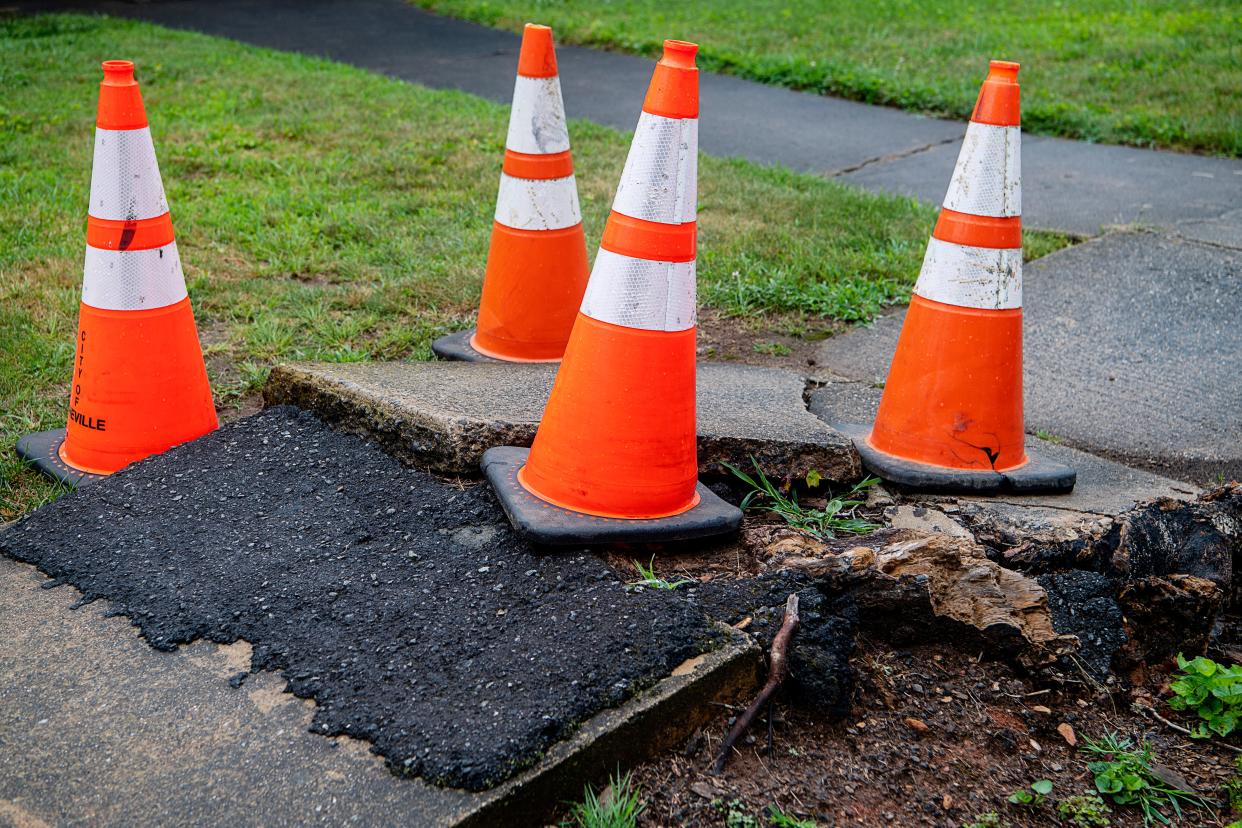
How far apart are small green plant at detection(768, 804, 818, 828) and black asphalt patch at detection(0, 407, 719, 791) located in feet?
0.99

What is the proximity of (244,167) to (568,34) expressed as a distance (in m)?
5.14

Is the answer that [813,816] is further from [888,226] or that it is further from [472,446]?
[888,226]

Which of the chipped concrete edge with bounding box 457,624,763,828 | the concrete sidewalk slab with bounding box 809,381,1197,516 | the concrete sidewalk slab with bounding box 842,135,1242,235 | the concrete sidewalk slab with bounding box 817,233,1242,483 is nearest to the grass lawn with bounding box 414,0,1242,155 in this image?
the concrete sidewalk slab with bounding box 842,135,1242,235

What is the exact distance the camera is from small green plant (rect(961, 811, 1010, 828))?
1.99 metres

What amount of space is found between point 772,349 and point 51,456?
2349 millimetres

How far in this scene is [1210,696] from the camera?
2.41 m

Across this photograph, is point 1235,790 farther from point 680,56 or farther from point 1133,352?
point 1133,352

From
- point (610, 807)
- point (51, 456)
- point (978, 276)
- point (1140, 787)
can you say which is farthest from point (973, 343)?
point (51, 456)

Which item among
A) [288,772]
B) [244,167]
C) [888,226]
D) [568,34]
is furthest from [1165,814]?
[568,34]

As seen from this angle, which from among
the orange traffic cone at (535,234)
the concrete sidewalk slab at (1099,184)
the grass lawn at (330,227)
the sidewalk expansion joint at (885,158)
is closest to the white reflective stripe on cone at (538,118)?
the orange traffic cone at (535,234)

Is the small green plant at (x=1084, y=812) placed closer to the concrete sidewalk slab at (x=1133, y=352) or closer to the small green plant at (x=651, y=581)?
the small green plant at (x=651, y=581)

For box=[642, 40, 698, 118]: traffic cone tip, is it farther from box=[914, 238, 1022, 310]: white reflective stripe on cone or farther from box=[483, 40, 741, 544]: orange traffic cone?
box=[914, 238, 1022, 310]: white reflective stripe on cone

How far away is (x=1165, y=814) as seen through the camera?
211 centimetres

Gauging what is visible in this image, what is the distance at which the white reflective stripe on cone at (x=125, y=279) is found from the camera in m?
2.95
